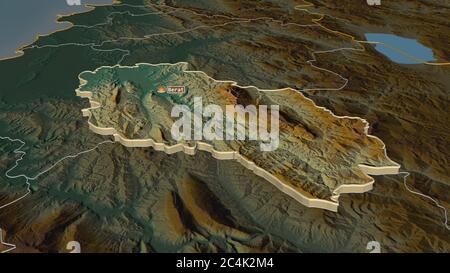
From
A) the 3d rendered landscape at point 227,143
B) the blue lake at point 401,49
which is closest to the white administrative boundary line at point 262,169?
the 3d rendered landscape at point 227,143

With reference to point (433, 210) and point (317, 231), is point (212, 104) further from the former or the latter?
point (433, 210)

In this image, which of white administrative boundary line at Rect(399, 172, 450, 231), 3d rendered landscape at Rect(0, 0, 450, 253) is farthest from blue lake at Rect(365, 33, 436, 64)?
white administrative boundary line at Rect(399, 172, 450, 231)

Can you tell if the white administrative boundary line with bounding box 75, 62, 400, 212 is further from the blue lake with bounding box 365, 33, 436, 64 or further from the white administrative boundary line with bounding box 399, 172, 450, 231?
the blue lake with bounding box 365, 33, 436, 64

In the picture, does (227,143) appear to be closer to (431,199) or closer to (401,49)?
(431,199)

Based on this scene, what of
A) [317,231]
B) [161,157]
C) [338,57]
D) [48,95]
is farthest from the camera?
[338,57]

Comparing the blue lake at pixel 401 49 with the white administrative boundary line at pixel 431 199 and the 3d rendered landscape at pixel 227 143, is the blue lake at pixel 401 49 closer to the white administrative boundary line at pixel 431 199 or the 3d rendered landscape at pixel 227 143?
the 3d rendered landscape at pixel 227 143

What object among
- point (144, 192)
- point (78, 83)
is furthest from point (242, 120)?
point (78, 83)

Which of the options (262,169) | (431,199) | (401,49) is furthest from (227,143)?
(401,49)
